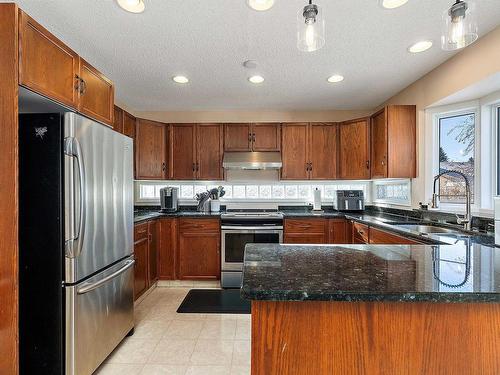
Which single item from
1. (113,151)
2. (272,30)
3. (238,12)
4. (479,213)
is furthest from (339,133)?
(113,151)

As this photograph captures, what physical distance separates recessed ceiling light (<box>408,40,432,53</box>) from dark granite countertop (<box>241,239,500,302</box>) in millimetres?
1680

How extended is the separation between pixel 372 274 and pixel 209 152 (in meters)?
3.13

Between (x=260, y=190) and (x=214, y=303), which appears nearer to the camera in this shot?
(x=214, y=303)

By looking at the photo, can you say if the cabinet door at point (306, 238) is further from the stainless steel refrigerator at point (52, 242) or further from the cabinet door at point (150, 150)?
the stainless steel refrigerator at point (52, 242)

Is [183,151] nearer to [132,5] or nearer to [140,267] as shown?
[140,267]

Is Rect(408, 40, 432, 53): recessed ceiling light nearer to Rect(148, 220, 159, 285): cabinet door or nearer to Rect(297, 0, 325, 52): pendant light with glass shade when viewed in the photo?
Rect(297, 0, 325, 52): pendant light with glass shade

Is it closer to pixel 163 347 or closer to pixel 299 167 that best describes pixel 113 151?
pixel 163 347

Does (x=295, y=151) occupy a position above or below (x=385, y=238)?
above

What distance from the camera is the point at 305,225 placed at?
346cm

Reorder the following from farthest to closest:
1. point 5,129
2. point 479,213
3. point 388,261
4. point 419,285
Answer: point 479,213 < point 5,129 < point 388,261 < point 419,285

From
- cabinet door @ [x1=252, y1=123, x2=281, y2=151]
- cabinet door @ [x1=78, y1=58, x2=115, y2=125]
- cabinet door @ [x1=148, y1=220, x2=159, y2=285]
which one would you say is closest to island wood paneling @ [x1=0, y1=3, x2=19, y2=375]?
cabinet door @ [x1=78, y1=58, x2=115, y2=125]

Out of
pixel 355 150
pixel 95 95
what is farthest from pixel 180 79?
pixel 355 150

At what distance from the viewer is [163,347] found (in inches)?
83.7

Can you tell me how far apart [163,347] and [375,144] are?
3.09 meters
